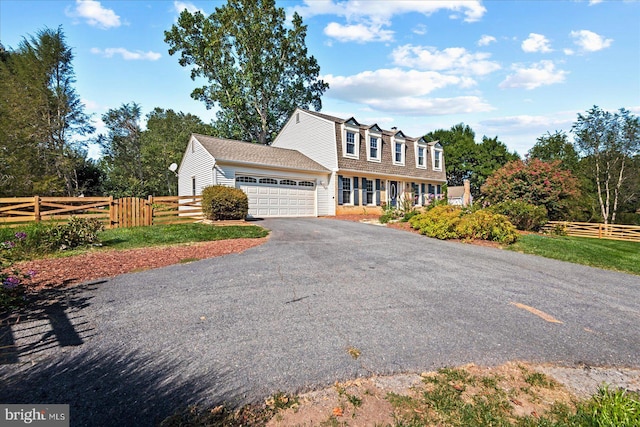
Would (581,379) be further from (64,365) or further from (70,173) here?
(70,173)

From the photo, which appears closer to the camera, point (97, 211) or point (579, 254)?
point (579, 254)

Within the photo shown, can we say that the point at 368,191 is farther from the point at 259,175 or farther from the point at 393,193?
the point at 259,175

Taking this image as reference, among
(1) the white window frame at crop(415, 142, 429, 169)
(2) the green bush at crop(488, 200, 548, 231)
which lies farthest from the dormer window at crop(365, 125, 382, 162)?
(2) the green bush at crop(488, 200, 548, 231)

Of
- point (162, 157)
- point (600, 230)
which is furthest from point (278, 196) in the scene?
point (162, 157)

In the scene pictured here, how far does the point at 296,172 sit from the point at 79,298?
14444 millimetres

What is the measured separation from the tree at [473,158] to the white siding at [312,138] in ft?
81.6

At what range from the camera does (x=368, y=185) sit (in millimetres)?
21188

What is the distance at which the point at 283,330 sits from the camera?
361 centimetres

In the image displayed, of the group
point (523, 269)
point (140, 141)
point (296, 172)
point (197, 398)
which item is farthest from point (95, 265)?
point (140, 141)

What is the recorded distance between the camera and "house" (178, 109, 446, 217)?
16.5m

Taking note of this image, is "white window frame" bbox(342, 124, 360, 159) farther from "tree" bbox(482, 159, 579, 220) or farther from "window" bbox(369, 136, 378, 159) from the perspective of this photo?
"tree" bbox(482, 159, 579, 220)

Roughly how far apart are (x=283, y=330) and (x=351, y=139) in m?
18.0

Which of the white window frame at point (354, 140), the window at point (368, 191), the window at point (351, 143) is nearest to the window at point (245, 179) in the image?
the white window frame at point (354, 140)

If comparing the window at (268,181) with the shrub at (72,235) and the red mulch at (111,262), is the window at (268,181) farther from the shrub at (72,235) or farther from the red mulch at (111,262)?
the shrub at (72,235)
